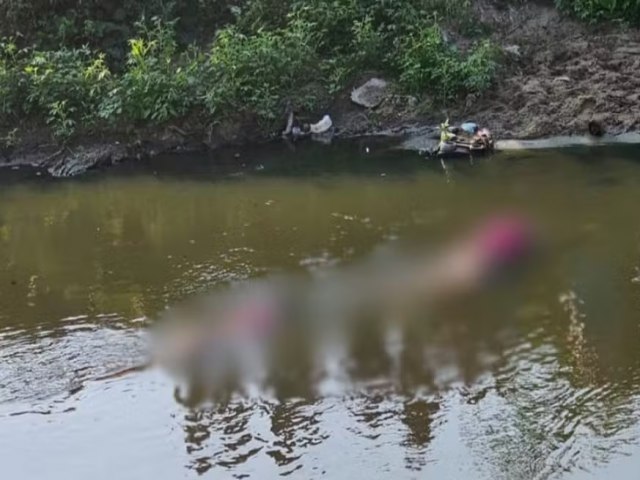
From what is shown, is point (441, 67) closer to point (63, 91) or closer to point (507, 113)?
point (507, 113)

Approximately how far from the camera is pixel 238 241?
7.72 meters

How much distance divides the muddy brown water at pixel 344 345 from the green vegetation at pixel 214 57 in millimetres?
2307

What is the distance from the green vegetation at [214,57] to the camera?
37.3 ft

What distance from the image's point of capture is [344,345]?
5.61 meters

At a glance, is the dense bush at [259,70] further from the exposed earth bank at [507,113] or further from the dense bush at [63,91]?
the dense bush at [63,91]

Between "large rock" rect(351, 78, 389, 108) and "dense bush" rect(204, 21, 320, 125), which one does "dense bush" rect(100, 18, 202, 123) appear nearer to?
"dense bush" rect(204, 21, 320, 125)

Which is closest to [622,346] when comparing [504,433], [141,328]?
[504,433]

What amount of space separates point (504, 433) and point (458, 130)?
6.28 meters

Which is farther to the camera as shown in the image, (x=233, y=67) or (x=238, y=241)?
(x=233, y=67)

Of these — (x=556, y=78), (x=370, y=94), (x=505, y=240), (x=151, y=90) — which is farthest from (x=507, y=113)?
(x=151, y=90)

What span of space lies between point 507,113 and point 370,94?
1.84 metres

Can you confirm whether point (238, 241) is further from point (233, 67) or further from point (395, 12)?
point (395, 12)

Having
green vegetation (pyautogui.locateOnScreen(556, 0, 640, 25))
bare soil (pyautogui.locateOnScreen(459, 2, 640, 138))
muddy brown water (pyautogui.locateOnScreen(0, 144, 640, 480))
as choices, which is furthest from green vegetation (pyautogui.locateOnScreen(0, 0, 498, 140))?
muddy brown water (pyautogui.locateOnScreen(0, 144, 640, 480))

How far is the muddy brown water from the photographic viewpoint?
4.50 m
